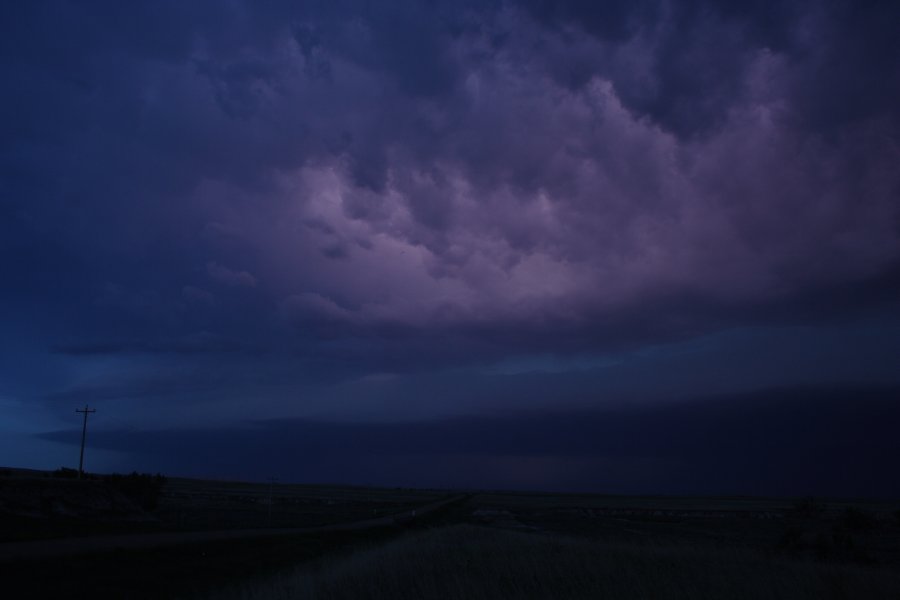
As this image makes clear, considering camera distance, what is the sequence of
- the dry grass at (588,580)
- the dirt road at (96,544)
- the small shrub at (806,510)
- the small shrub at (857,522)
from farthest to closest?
the small shrub at (806,510), the small shrub at (857,522), the dirt road at (96,544), the dry grass at (588,580)

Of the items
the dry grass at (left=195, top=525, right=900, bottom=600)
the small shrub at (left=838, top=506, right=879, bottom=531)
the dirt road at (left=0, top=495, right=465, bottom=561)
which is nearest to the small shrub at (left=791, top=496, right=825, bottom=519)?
the small shrub at (left=838, top=506, right=879, bottom=531)

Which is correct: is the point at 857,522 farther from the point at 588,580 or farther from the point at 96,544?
the point at 96,544

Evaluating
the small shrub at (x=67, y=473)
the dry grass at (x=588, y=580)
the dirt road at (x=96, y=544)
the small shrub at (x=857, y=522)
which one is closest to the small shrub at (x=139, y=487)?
the small shrub at (x=67, y=473)

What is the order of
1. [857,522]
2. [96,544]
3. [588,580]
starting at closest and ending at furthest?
[588,580], [96,544], [857,522]

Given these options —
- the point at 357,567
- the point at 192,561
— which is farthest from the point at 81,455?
the point at 357,567

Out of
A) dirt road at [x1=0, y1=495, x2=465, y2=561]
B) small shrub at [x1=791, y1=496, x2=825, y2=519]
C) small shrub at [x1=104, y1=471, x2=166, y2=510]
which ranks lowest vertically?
small shrub at [x1=791, y1=496, x2=825, y2=519]

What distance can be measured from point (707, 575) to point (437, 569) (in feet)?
18.6

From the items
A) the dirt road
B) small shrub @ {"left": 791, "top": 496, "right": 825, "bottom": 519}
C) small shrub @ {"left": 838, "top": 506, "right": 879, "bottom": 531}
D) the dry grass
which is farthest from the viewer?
small shrub @ {"left": 791, "top": 496, "right": 825, "bottom": 519}

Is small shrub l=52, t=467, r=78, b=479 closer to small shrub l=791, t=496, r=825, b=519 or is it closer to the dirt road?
the dirt road

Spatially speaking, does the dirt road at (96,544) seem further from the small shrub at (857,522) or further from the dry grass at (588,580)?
the small shrub at (857,522)

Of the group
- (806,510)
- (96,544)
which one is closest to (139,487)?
(96,544)

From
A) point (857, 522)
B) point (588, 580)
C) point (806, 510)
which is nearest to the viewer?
point (588, 580)

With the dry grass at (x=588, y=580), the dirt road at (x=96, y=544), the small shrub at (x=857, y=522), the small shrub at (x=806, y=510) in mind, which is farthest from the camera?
the small shrub at (x=806, y=510)

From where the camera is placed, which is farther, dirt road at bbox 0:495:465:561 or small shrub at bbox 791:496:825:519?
small shrub at bbox 791:496:825:519
